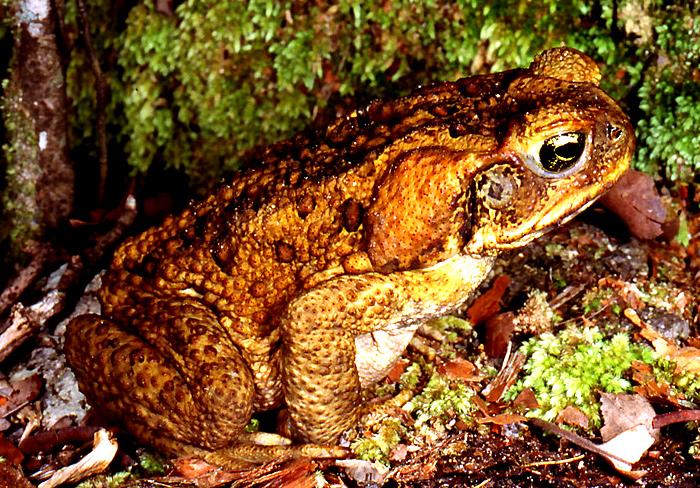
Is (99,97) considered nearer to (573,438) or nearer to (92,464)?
(92,464)

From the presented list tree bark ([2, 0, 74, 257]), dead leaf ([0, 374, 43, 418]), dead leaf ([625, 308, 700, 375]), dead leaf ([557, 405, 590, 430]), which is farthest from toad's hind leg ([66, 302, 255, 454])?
dead leaf ([625, 308, 700, 375])

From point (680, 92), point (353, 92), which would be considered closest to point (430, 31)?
point (353, 92)

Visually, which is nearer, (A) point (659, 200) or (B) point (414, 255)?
(B) point (414, 255)

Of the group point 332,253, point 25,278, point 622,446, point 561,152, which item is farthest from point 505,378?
point 25,278

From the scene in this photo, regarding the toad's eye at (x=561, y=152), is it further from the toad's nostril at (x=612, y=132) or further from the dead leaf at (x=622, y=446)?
the dead leaf at (x=622, y=446)

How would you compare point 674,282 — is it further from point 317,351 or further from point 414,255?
point 317,351

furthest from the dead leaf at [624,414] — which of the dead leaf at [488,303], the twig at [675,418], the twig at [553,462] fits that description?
the dead leaf at [488,303]

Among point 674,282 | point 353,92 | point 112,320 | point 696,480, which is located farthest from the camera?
point 353,92

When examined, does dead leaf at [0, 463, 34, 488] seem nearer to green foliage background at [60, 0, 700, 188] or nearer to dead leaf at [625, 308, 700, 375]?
green foliage background at [60, 0, 700, 188]
